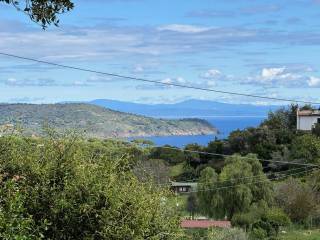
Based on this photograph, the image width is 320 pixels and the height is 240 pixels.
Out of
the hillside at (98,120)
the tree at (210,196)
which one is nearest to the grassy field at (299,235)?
the tree at (210,196)

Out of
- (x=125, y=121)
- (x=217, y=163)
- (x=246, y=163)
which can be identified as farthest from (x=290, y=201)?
(x=125, y=121)

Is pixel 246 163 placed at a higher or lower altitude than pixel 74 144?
lower

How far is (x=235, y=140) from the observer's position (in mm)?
79812

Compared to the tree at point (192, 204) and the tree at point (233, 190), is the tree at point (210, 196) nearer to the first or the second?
the tree at point (233, 190)

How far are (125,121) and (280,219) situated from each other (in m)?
44.9

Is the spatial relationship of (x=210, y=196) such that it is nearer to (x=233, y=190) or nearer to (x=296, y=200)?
(x=233, y=190)

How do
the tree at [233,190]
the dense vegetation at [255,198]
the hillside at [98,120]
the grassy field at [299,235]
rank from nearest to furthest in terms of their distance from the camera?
the hillside at [98,120], the grassy field at [299,235], the dense vegetation at [255,198], the tree at [233,190]

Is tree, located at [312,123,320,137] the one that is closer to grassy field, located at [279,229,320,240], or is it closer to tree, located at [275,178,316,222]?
tree, located at [275,178,316,222]

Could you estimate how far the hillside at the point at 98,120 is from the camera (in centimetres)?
2938

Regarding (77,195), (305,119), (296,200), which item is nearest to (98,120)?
(296,200)

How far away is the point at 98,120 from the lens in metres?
66.4

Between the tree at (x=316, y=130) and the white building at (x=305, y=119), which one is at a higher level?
the white building at (x=305, y=119)

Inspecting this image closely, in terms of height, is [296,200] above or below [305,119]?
below

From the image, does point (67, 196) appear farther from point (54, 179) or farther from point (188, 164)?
point (188, 164)
